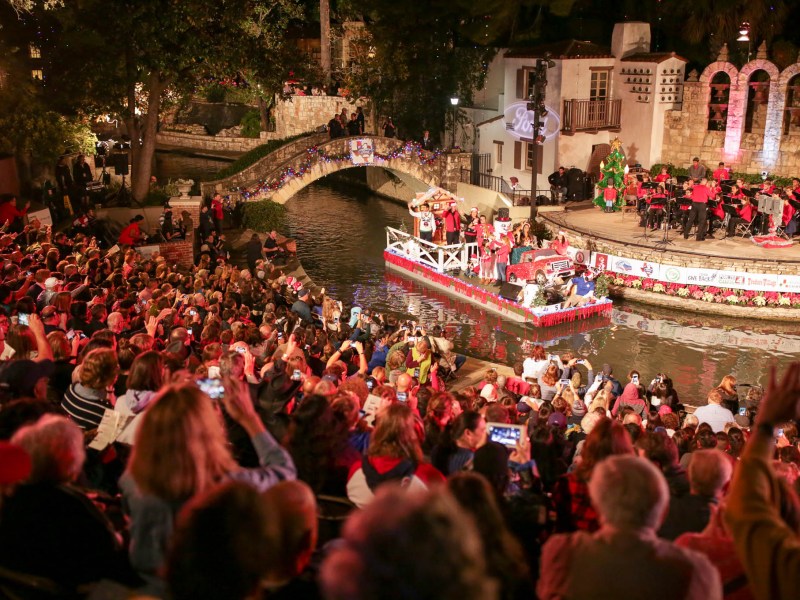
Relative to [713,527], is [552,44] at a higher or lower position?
higher

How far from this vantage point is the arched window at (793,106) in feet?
80.2

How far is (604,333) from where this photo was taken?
18688 millimetres

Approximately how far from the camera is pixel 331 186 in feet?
121

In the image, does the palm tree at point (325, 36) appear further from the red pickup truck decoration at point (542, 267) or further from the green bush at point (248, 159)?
the red pickup truck decoration at point (542, 267)

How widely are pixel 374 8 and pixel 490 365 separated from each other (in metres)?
17.7

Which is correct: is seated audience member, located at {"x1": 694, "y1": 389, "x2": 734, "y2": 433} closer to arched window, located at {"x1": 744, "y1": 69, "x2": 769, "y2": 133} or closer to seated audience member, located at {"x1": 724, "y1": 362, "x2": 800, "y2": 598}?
seated audience member, located at {"x1": 724, "y1": 362, "x2": 800, "y2": 598}

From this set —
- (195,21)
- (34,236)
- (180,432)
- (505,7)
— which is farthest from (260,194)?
(180,432)

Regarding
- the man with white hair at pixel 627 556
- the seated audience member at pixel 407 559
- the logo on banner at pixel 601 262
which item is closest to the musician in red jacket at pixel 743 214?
the logo on banner at pixel 601 262

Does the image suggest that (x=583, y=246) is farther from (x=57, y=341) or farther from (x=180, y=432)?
(x=180, y=432)

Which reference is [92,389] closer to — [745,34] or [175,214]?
[175,214]

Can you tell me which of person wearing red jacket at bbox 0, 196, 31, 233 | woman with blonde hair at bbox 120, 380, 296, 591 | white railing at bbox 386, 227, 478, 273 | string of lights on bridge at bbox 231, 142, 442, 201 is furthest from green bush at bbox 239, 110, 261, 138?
woman with blonde hair at bbox 120, 380, 296, 591

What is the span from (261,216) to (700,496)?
2259 cm

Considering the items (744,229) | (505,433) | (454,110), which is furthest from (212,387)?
(454,110)

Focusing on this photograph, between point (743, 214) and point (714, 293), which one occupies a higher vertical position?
point (743, 214)
